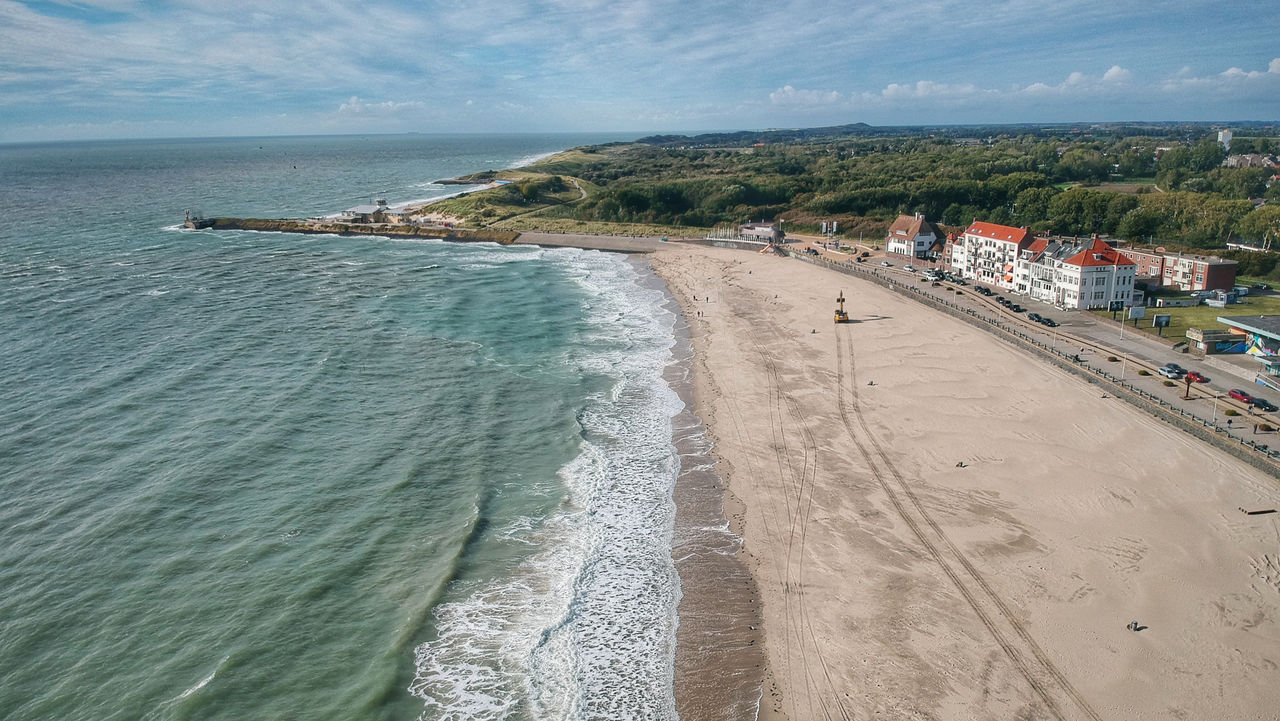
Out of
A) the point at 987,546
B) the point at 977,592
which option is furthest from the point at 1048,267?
the point at 977,592

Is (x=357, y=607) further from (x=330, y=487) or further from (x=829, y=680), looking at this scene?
(x=829, y=680)

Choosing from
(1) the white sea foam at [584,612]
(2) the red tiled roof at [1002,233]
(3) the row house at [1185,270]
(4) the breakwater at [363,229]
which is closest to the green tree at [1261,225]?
(3) the row house at [1185,270]

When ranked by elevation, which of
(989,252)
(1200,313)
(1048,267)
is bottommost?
(1200,313)

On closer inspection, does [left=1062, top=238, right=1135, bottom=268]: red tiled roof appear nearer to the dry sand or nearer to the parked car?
the dry sand

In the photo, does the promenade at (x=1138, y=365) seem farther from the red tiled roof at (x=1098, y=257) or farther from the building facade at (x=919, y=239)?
the building facade at (x=919, y=239)

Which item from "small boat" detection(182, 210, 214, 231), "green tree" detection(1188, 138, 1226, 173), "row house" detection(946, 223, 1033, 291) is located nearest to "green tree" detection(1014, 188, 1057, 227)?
"row house" detection(946, 223, 1033, 291)

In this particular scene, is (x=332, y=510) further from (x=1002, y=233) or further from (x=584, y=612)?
(x=1002, y=233)
